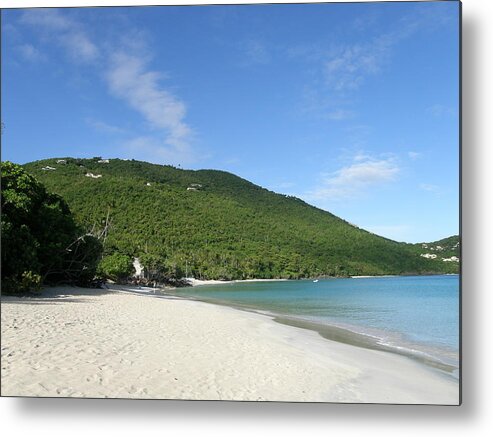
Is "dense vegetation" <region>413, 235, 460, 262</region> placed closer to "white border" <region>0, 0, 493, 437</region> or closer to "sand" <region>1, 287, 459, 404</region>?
"white border" <region>0, 0, 493, 437</region>

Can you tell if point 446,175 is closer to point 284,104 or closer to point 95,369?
point 284,104

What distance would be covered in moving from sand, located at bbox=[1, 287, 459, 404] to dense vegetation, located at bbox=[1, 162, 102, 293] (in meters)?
2.97

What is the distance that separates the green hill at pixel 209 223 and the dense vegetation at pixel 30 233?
0.48m

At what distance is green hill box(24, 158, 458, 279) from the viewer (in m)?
13.2

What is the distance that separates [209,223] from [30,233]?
2270cm

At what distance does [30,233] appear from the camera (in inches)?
354

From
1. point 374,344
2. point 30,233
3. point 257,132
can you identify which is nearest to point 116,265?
point 30,233

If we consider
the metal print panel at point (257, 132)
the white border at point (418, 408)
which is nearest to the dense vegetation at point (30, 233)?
the metal print panel at point (257, 132)

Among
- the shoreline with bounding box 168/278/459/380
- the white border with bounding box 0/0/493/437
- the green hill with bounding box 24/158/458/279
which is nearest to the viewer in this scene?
the white border with bounding box 0/0/493/437

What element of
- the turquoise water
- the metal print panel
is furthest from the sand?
the turquoise water

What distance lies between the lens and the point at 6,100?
4.30 m

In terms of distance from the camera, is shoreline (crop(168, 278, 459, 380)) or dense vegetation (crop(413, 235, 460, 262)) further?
shoreline (crop(168, 278, 459, 380))

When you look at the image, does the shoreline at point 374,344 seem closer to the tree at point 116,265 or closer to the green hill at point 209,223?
the green hill at point 209,223

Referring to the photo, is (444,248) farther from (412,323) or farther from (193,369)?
(412,323)
